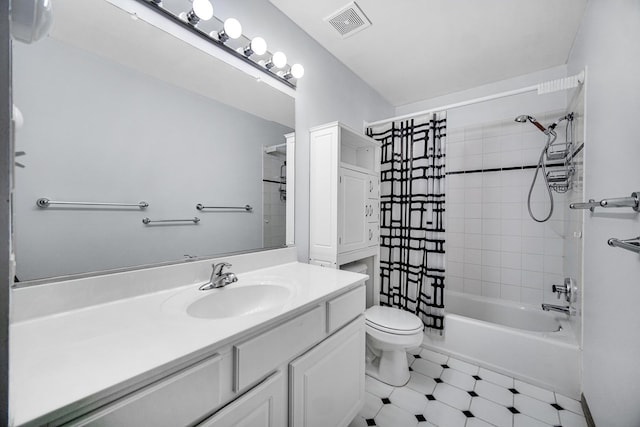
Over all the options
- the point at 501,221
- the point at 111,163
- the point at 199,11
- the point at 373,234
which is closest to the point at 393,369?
the point at 373,234

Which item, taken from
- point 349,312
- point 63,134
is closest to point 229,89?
point 63,134

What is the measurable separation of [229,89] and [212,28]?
28 cm

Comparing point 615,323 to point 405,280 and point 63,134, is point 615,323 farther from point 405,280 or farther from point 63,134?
point 63,134

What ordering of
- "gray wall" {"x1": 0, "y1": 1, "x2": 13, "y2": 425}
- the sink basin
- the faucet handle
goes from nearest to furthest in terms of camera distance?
"gray wall" {"x1": 0, "y1": 1, "x2": 13, "y2": 425}
the sink basin
the faucet handle

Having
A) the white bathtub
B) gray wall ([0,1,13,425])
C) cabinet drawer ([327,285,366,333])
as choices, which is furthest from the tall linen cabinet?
gray wall ([0,1,13,425])

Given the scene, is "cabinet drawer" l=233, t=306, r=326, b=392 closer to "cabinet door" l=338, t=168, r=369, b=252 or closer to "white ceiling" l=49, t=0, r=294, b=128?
"cabinet door" l=338, t=168, r=369, b=252

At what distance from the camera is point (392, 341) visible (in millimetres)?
1593

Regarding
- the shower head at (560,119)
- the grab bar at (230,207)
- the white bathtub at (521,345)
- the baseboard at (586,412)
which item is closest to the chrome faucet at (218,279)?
the grab bar at (230,207)

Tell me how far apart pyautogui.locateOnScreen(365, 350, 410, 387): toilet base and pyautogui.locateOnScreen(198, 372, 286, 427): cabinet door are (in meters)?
1.04

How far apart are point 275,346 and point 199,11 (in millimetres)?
1397

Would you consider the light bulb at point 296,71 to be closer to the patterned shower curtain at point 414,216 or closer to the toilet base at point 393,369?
the patterned shower curtain at point 414,216

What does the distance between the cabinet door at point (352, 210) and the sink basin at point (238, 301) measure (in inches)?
24.0

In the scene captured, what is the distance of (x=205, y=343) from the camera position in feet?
2.07

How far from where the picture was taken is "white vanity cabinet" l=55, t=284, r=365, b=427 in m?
0.54
